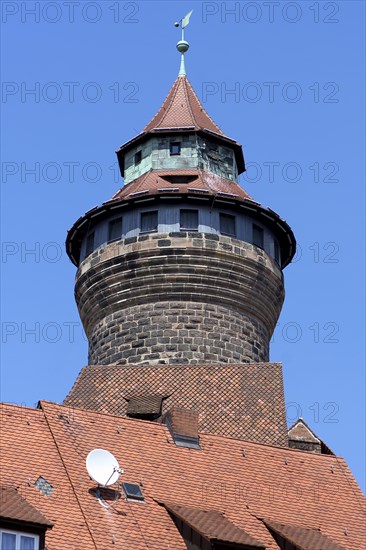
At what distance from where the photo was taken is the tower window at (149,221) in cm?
3900

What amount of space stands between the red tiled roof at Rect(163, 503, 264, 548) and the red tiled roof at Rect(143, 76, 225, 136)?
15.9 metres

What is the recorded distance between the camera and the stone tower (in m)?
37.8

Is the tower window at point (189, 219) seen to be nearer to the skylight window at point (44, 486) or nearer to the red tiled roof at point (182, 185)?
the red tiled roof at point (182, 185)

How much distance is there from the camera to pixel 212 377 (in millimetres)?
36188

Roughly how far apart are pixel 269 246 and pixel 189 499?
12.9 m

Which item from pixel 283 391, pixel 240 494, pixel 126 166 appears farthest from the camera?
pixel 126 166

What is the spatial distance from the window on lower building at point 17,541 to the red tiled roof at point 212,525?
10.2ft

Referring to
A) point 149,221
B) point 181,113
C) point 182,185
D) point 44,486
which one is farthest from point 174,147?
point 44,486

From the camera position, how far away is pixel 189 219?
39031 millimetres

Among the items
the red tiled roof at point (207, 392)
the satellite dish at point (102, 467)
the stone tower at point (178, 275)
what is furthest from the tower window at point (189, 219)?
the satellite dish at point (102, 467)

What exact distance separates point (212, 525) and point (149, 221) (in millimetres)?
13375

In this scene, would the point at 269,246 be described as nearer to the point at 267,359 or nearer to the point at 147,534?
the point at 267,359

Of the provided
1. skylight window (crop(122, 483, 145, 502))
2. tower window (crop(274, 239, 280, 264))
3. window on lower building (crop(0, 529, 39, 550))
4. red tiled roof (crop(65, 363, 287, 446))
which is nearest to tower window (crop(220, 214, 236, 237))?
tower window (crop(274, 239, 280, 264))

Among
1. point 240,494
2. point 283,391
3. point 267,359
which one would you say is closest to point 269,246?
point 267,359
